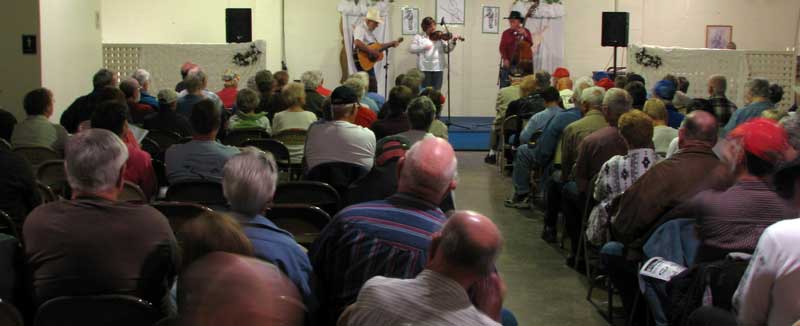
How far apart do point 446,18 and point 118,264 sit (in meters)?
12.3

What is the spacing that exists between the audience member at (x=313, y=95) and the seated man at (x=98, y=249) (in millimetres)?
5005

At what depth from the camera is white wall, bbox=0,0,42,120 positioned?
343 inches

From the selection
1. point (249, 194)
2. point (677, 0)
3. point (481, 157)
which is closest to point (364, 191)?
point (249, 194)

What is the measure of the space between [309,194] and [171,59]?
828 centimetres

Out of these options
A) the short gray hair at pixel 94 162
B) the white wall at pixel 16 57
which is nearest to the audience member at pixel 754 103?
the short gray hair at pixel 94 162

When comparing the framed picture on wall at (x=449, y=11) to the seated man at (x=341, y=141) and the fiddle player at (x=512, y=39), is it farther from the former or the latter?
the seated man at (x=341, y=141)

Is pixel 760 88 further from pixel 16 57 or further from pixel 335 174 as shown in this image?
pixel 16 57

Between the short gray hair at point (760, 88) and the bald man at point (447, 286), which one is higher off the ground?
the short gray hair at point (760, 88)

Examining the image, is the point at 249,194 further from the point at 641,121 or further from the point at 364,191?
the point at 641,121

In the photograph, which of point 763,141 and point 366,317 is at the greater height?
point 763,141

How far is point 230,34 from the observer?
12727 mm

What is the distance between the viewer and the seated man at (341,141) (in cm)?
541

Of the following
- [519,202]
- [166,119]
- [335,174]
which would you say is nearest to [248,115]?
[166,119]

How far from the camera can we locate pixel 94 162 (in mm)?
3074
